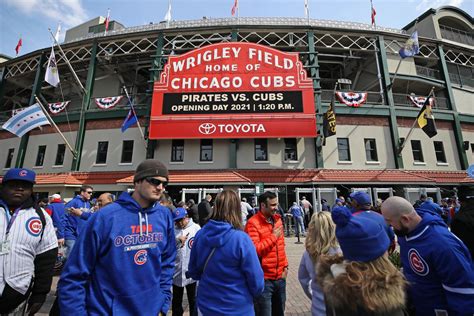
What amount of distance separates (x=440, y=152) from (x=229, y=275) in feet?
69.2

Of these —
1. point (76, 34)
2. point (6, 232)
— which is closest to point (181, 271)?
point (6, 232)

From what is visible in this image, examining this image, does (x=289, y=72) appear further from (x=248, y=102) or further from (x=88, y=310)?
(x=88, y=310)

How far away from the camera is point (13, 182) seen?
259 cm

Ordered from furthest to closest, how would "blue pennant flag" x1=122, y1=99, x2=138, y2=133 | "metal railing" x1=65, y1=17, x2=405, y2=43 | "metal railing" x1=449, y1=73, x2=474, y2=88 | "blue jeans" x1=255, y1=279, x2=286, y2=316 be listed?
"metal railing" x1=449, y1=73, x2=474, y2=88 < "metal railing" x1=65, y1=17, x2=405, y2=43 < "blue pennant flag" x1=122, y1=99, x2=138, y2=133 < "blue jeans" x1=255, y1=279, x2=286, y2=316

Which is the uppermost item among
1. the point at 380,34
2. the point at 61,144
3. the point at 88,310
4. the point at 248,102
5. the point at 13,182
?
the point at 380,34

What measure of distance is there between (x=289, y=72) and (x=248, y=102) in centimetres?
363

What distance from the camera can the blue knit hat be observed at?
4.87 feet

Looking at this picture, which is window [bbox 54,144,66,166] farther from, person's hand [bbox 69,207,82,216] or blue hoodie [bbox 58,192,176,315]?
blue hoodie [bbox 58,192,176,315]

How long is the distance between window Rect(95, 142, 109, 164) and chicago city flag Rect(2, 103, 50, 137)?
4035 millimetres

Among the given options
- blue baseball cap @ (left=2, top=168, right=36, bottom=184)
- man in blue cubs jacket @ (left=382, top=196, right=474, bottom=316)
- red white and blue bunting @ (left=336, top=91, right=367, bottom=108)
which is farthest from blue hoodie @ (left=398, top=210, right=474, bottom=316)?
red white and blue bunting @ (left=336, top=91, right=367, bottom=108)

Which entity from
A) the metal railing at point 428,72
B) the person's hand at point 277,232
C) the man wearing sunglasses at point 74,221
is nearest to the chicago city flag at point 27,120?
the man wearing sunglasses at point 74,221

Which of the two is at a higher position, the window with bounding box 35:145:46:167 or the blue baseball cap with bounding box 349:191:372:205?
the window with bounding box 35:145:46:167

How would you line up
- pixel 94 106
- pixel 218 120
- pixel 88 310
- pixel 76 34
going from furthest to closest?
pixel 76 34
pixel 94 106
pixel 218 120
pixel 88 310

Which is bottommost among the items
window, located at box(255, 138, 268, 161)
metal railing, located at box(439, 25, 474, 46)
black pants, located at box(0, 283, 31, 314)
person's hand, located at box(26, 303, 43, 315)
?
person's hand, located at box(26, 303, 43, 315)
